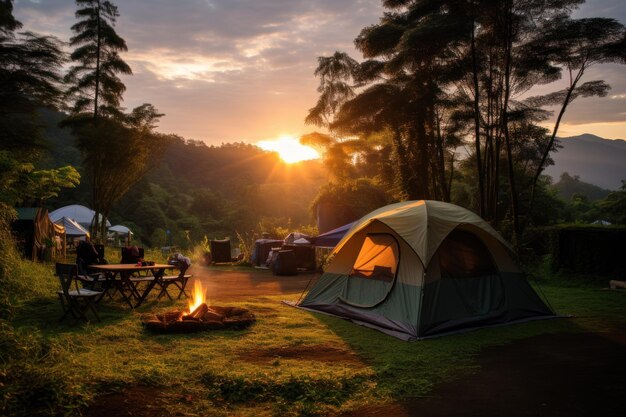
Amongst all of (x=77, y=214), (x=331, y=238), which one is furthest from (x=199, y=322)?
(x=77, y=214)

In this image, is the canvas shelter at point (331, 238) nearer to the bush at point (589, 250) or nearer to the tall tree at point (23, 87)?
the bush at point (589, 250)

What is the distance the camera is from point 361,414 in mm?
3975

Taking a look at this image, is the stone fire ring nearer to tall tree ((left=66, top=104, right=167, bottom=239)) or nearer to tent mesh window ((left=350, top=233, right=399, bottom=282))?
tent mesh window ((left=350, top=233, right=399, bottom=282))

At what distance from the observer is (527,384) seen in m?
4.75

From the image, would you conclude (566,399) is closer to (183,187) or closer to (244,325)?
(244,325)

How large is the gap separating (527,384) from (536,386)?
0.30 ft

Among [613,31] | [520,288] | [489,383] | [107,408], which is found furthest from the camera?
[613,31]

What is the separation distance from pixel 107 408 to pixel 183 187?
5532 centimetres

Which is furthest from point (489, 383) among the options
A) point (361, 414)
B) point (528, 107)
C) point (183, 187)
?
point (183, 187)

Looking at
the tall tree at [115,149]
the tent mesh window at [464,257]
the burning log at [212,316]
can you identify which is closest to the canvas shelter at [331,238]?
the tent mesh window at [464,257]

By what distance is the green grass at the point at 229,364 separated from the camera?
12.7 ft

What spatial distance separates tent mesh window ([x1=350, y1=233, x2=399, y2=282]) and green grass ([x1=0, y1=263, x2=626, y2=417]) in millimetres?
952

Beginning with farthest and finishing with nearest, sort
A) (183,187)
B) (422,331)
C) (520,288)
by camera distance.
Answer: (183,187), (520,288), (422,331)

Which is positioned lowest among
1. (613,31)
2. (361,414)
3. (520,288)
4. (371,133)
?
(361,414)
